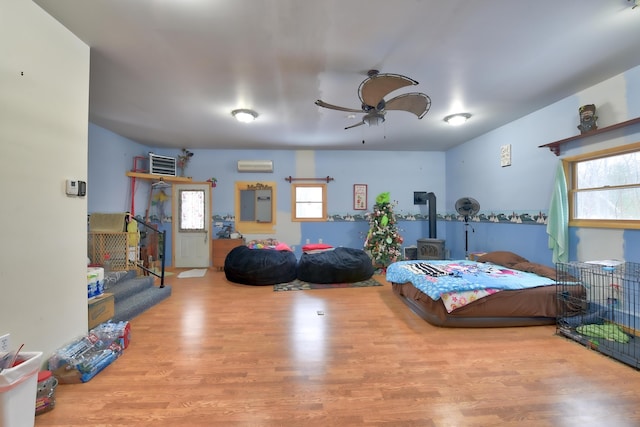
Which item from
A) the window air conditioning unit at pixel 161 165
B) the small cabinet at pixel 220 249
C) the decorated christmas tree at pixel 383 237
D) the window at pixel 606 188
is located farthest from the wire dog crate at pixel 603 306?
the window air conditioning unit at pixel 161 165

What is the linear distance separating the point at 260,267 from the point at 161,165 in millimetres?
3105

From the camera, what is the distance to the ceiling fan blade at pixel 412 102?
8.51 ft

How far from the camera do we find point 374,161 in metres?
6.01

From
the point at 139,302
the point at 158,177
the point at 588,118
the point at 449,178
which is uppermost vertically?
the point at 588,118

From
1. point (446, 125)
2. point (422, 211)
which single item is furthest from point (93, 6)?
point (422, 211)

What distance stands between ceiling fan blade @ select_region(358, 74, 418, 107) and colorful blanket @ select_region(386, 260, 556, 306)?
205cm

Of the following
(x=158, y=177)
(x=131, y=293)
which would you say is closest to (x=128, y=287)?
(x=131, y=293)

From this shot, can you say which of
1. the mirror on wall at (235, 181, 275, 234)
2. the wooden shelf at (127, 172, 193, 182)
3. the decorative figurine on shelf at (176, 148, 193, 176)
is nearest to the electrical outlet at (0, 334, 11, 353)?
the wooden shelf at (127, 172, 193, 182)

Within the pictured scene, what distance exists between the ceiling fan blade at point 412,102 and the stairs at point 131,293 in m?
3.74

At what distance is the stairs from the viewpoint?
286 cm

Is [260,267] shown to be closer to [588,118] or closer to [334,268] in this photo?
[334,268]

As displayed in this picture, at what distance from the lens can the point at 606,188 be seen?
2861 mm

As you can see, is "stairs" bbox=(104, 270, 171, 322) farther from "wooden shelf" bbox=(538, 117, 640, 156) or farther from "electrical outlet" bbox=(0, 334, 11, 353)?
"wooden shelf" bbox=(538, 117, 640, 156)

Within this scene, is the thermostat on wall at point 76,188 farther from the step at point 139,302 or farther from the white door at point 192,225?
the white door at point 192,225
